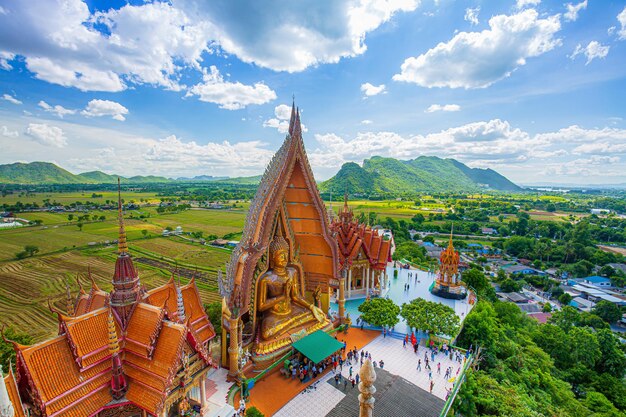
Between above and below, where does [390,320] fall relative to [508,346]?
above

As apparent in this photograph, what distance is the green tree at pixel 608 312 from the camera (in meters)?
42.8

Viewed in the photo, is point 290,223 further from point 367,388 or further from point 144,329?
point 367,388

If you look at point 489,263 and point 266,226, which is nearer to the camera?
point 266,226

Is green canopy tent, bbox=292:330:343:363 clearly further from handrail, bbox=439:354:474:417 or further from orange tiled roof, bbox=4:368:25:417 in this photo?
orange tiled roof, bbox=4:368:25:417

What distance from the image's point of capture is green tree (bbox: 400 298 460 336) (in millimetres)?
20938

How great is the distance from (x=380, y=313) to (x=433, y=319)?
349 centimetres

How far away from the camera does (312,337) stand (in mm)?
18594

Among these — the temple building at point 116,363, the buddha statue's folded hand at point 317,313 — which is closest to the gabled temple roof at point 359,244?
the buddha statue's folded hand at point 317,313

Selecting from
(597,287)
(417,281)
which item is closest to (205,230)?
(417,281)

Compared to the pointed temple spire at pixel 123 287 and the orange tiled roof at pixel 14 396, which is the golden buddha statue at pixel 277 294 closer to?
the pointed temple spire at pixel 123 287

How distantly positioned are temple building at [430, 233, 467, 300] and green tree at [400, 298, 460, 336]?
9.07 meters

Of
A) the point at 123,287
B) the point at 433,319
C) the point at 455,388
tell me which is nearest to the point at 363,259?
the point at 433,319

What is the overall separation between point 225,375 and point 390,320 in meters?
11.2

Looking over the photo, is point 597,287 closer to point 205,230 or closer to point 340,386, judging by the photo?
point 340,386
